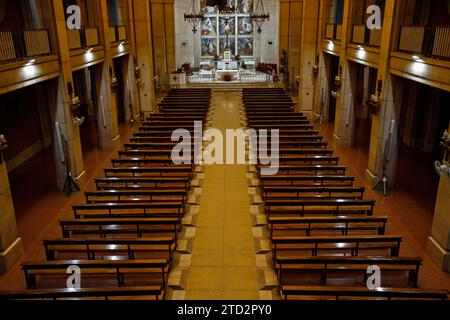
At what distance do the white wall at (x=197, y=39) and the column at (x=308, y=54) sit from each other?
12095mm

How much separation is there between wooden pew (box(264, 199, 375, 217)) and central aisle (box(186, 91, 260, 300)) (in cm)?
91

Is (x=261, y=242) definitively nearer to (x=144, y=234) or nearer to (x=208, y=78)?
(x=144, y=234)

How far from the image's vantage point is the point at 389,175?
12.0m

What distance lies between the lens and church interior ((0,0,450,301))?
7629mm

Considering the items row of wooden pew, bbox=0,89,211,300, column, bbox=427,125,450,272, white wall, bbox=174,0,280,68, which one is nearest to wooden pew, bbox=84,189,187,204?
row of wooden pew, bbox=0,89,211,300

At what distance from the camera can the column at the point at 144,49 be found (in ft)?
68.0

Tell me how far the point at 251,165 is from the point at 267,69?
66.0ft

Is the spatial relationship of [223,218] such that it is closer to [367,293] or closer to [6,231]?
[367,293]

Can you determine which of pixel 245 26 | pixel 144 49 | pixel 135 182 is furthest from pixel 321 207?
pixel 245 26

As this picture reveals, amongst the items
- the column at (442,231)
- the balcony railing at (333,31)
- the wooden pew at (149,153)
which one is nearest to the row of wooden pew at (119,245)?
the wooden pew at (149,153)

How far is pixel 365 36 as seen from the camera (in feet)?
44.4

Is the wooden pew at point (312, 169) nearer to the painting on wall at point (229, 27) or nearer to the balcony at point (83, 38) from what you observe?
the balcony at point (83, 38)
